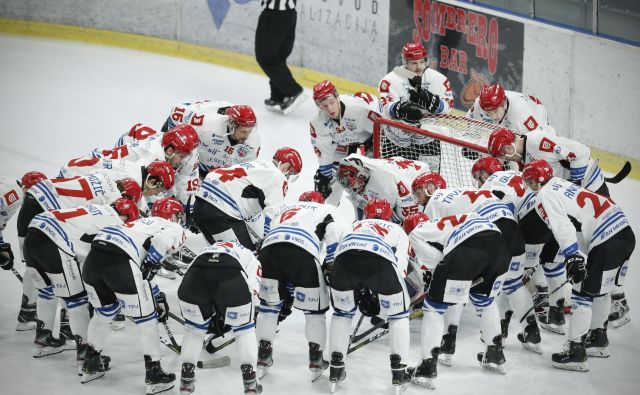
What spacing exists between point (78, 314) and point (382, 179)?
8.21 ft

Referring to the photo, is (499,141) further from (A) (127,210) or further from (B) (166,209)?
(A) (127,210)

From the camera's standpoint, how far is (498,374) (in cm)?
782

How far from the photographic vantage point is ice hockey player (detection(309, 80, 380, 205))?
9.50 metres

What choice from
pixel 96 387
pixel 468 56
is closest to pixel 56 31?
pixel 468 56

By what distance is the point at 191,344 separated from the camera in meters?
7.17

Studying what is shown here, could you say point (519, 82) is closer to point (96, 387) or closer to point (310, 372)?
point (310, 372)

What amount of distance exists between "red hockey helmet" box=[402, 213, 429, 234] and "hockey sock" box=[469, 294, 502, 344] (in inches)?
24.7

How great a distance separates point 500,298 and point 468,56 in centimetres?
433

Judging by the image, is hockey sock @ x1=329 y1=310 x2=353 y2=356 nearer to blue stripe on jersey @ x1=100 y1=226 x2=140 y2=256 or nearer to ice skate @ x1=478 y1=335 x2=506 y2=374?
ice skate @ x1=478 y1=335 x2=506 y2=374

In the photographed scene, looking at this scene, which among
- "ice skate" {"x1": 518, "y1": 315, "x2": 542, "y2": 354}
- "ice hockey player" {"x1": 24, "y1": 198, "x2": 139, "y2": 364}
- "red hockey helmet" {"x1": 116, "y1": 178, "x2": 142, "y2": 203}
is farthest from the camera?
"ice skate" {"x1": 518, "y1": 315, "x2": 542, "y2": 354}

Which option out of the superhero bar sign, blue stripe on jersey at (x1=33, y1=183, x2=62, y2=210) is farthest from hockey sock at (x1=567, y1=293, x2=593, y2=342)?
the superhero bar sign

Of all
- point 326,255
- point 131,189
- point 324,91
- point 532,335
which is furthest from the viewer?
point 324,91

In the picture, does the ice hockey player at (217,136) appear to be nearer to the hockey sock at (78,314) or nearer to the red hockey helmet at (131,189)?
the red hockey helmet at (131,189)

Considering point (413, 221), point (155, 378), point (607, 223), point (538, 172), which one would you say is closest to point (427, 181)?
point (413, 221)
